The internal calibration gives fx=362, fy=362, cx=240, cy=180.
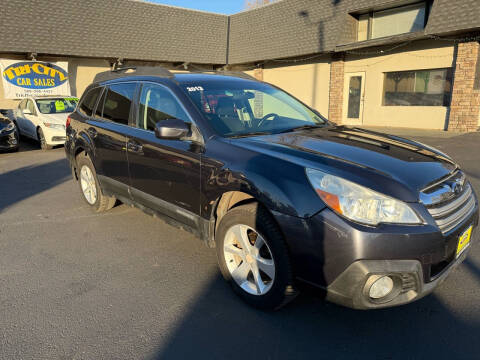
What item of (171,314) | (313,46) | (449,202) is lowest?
(171,314)

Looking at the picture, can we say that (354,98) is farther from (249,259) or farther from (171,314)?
(171,314)

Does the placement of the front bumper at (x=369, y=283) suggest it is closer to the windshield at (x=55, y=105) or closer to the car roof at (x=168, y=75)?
the car roof at (x=168, y=75)

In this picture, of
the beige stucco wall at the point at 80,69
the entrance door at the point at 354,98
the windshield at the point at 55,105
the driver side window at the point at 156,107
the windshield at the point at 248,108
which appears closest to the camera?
the windshield at the point at 248,108

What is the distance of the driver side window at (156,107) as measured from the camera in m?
3.33

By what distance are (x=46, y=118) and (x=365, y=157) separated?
34.0ft

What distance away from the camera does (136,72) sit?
415 centimetres

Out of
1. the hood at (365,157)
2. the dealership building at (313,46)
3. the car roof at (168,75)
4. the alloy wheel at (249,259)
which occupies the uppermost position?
the dealership building at (313,46)

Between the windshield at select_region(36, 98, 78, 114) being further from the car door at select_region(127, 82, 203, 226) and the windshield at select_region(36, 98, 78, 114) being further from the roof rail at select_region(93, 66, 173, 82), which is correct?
the car door at select_region(127, 82, 203, 226)

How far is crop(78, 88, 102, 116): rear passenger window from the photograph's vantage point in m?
4.80

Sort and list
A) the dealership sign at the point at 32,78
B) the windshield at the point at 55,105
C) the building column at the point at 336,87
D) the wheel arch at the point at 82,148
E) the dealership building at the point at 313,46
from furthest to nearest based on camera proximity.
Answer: the building column at the point at 336,87, the dealership sign at the point at 32,78, the dealership building at the point at 313,46, the windshield at the point at 55,105, the wheel arch at the point at 82,148

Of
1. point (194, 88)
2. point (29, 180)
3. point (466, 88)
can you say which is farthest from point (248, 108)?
point (466, 88)

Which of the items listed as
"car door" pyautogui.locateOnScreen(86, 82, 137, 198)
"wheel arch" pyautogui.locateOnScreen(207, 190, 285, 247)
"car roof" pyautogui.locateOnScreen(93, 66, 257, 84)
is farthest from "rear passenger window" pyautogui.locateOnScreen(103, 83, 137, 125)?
"wheel arch" pyautogui.locateOnScreen(207, 190, 285, 247)

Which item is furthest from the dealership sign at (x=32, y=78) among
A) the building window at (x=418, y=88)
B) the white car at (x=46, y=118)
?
the building window at (x=418, y=88)

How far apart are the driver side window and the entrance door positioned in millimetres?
14333
